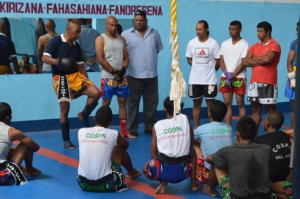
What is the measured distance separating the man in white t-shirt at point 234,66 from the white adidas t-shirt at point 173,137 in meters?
2.90

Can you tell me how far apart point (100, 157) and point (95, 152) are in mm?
73

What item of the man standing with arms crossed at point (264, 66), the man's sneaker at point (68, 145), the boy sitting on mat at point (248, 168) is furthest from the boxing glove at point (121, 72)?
the boy sitting on mat at point (248, 168)

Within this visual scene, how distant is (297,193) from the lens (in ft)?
11.2

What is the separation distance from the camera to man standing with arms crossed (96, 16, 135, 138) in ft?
29.1

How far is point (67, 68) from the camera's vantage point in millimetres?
8227

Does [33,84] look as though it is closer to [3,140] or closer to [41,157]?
[41,157]

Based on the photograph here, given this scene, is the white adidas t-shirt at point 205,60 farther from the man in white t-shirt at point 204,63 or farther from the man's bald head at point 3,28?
the man's bald head at point 3,28

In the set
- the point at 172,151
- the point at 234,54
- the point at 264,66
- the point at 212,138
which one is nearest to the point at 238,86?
the point at 234,54

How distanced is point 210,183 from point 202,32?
3462 millimetres

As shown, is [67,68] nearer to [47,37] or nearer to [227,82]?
[47,37]

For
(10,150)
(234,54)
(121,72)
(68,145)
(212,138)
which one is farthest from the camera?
(234,54)

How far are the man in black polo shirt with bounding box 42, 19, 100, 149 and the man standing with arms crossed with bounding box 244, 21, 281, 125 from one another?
7.29 ft

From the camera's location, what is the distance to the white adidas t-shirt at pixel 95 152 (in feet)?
20.5

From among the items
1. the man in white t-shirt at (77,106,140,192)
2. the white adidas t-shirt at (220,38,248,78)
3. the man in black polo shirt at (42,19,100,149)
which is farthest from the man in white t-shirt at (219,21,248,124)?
the man in white t-shirt at (77,106,140,192)
